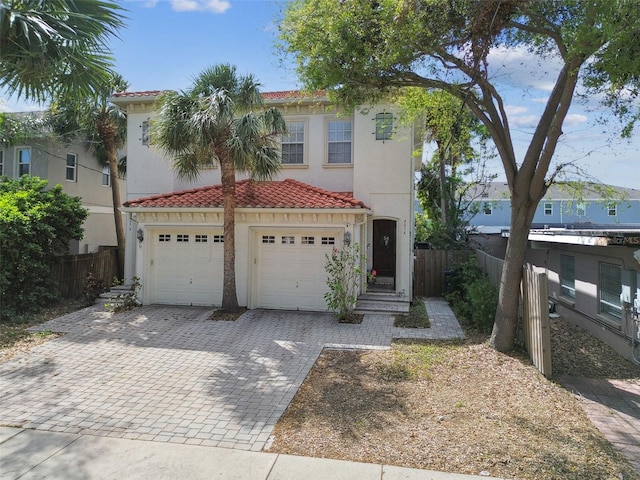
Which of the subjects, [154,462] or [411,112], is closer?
[154,462]

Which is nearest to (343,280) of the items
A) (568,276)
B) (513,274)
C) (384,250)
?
(513,274)

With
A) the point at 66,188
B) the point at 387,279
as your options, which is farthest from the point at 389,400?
the point at 66,188

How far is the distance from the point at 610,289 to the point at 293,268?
7746mm

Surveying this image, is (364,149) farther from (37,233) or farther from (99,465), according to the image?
Answer: (99,465)

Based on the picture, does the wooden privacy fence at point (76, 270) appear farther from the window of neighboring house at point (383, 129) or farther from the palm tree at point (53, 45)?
the window of neighboring house at point (383, 129)

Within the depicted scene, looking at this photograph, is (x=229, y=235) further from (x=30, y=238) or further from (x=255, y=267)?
(x=30, y=238)

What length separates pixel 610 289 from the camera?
Answer: 9117 mm

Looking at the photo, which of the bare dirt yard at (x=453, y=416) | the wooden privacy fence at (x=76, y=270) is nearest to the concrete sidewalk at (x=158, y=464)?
the bare dirt yard at (x=453, y=416)

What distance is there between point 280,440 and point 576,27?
24.6 feet

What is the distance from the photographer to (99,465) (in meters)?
4.13

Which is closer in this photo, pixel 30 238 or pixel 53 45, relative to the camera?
pixel 53 45

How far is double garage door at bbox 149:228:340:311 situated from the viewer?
11812mm

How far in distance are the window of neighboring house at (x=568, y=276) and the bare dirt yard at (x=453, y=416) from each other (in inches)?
143

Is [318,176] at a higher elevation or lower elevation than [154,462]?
higher
